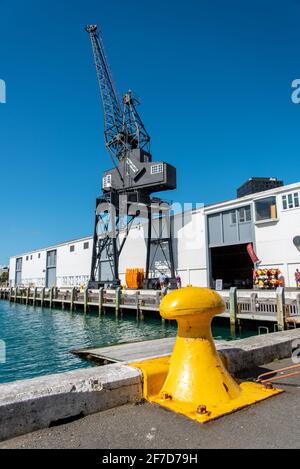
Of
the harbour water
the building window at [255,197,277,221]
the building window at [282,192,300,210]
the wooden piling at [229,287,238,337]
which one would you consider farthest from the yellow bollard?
the building window at [255,197,277,221]

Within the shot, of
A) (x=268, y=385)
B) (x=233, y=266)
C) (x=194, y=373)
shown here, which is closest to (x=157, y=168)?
(x=233, y=266)

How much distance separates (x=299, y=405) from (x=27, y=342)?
48.4ft

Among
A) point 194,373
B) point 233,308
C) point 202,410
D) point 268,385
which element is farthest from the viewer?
point 233,308

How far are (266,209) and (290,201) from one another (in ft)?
7.13

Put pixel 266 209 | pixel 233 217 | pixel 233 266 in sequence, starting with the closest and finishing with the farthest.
Answer: pixel 266 209, pixel 233 217, pixel 233 266

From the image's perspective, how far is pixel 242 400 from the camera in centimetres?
295

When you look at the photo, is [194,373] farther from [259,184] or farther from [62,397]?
[259,184]

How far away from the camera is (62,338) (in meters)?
16.0

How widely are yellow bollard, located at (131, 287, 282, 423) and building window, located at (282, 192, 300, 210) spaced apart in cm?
2184

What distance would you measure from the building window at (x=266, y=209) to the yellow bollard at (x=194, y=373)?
22695mm

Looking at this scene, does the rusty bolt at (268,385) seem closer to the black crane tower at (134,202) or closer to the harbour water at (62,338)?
the harbour water at (62,338)

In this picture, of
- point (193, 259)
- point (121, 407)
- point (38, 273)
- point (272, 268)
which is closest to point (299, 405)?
point (121, 407)

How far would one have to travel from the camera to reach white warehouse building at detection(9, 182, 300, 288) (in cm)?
2284
